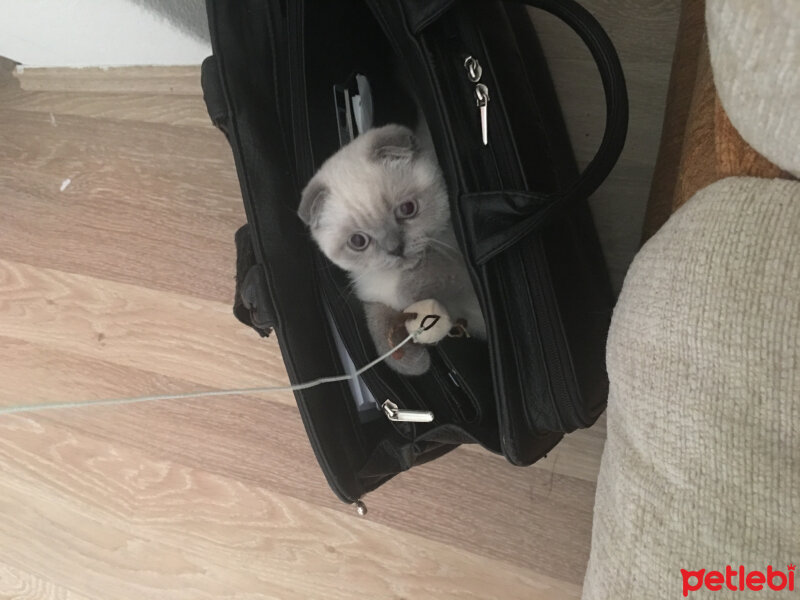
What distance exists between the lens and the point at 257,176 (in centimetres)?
85

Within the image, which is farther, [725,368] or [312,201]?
[312,201]

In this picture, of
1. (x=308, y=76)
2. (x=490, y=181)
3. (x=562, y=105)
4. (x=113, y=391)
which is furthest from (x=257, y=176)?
(x=113, y=391)

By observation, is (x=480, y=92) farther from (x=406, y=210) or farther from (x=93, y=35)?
(x=93, y=35)

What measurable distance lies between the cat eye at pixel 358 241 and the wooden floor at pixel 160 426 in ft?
1.19

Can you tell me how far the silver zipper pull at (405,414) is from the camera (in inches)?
29.5

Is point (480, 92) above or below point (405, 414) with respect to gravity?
above

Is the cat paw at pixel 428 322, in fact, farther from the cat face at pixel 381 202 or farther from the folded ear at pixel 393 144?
the folded ear at pixel 393 144

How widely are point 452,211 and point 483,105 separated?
11 centimetres

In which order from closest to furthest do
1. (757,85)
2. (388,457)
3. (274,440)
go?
1. (757,85)
2. (388,457)
3. (274,440)

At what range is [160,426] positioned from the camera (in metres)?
1.17

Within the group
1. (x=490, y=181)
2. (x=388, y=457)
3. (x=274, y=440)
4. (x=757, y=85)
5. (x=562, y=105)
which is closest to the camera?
(x=757, y=85)

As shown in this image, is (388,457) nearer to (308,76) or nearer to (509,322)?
(509,322)

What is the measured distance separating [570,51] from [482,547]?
798 millimetres

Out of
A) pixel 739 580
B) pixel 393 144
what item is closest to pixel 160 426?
pixel 393 144
